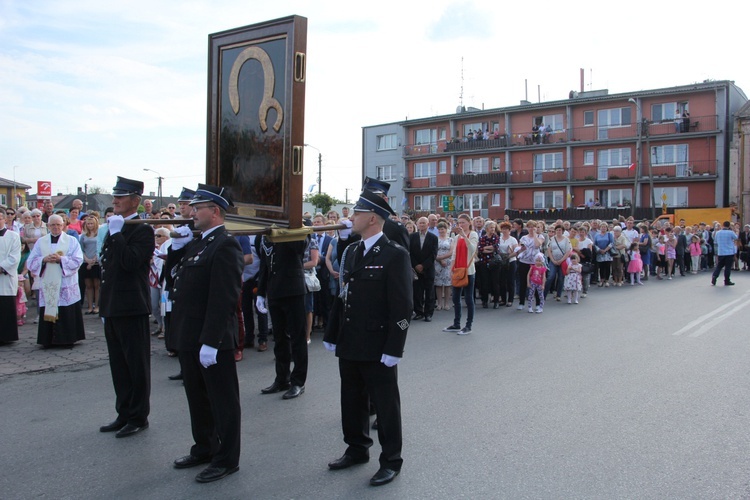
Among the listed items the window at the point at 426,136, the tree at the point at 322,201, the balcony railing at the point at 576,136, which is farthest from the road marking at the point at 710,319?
the tree at the point at 322,201

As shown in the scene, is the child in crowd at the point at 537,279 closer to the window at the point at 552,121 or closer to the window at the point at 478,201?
the window at the point at 552,121

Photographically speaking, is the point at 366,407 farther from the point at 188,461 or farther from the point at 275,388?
the point at 275,388

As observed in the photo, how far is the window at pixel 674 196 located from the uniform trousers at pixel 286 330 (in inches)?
1800

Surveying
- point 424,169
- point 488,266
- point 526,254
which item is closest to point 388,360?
point 488,266

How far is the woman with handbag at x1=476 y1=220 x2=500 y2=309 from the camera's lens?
14.3 metres

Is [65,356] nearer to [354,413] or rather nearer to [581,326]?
[354,413]

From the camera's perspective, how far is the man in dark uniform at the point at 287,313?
673cm

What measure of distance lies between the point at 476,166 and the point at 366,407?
53.5m

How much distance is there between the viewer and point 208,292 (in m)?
4.49

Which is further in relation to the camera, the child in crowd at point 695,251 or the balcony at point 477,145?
the balcony at point 477,145

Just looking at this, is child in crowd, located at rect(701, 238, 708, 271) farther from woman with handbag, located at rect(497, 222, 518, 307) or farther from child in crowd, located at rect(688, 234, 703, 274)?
woman with handbag, located at rect(497, 222, 518, 307)

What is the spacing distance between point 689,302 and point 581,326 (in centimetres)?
493

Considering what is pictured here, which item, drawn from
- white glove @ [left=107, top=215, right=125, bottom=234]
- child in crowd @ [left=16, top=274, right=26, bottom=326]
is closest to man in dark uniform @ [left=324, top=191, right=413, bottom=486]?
white glove @ [left=107, top=215, right=125, bottom=234]

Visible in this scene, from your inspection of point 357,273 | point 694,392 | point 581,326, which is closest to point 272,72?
point 357,273
